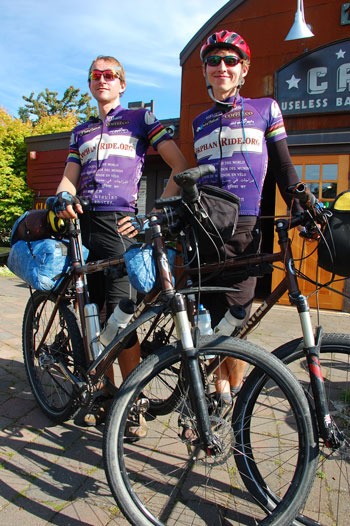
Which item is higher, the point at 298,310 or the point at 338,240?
the point at 338,240

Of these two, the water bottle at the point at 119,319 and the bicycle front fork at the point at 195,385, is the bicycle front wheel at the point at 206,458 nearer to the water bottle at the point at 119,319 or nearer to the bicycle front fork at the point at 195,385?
the bicycle front fork at the point at 195,385

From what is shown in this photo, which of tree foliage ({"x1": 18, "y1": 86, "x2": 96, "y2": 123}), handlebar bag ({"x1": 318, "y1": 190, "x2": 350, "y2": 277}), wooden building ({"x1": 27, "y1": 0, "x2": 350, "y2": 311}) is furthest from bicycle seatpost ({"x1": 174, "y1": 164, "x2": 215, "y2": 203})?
tree foliage ({"x1": 18, "y1": 86, "x2": 96, "y2": 123})

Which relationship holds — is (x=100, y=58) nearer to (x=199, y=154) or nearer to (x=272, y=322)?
(x=199, y=154)

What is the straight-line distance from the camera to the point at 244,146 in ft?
6.64

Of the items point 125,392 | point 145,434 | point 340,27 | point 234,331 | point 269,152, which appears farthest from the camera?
point 340,27

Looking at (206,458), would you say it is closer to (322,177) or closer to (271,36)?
(322,177)

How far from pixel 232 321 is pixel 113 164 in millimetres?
1155

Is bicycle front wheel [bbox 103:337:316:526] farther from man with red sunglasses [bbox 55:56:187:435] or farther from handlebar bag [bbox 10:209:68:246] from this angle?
handlebar bag [bbox 10:209:68:246]

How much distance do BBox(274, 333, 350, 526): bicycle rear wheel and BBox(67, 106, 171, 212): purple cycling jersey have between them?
4.25ft

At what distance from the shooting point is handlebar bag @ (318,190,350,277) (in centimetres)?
156

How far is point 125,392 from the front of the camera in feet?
5.21

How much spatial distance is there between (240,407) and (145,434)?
0.85 metres

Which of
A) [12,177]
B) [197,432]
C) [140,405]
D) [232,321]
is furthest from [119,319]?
[12,177]

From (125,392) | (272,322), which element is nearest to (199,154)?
(125,392)
